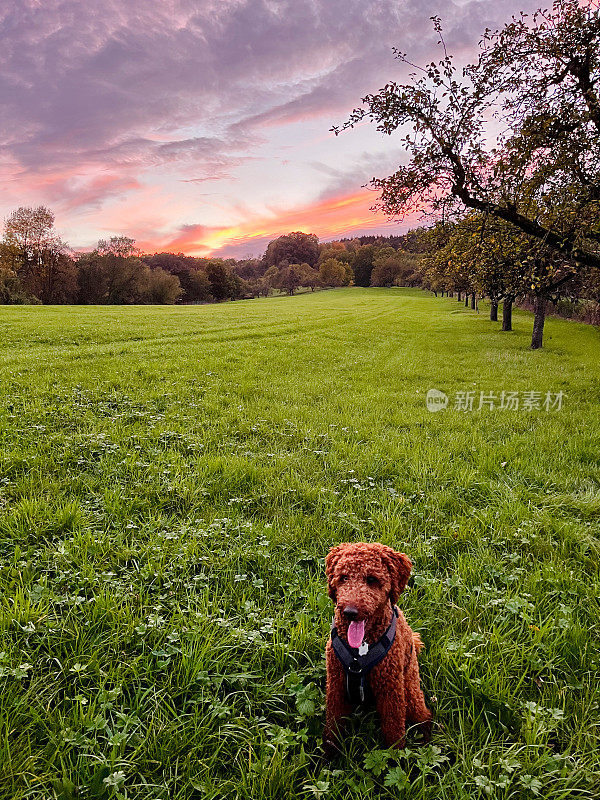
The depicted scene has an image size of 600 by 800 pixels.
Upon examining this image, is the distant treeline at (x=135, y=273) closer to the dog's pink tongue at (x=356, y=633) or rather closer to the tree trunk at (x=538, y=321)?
the tree trunk at (x=538, y=321)

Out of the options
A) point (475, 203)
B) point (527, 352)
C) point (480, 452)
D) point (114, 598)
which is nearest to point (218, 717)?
point (114, 598)

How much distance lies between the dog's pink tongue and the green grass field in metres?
0.89

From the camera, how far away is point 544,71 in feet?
38.1

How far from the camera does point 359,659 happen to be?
2.34 metres

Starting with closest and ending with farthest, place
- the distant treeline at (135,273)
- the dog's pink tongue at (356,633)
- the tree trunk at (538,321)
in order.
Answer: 1. the dog's pink tongue at (356,633)
2. the tree trunk at (538,321)
3. the distant treeline at (135,273)

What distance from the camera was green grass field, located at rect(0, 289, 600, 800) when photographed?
2.41m

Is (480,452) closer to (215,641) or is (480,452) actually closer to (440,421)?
(440,421)

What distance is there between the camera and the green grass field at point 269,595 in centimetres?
241

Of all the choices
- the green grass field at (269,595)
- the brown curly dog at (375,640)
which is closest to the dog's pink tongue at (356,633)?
the brown curly dog at (375,640)

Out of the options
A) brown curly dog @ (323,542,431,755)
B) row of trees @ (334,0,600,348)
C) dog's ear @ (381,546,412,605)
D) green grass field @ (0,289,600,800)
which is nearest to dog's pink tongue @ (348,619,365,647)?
brown curly dog @ (323,542,431,755)

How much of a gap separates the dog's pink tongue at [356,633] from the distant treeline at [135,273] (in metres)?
16.8

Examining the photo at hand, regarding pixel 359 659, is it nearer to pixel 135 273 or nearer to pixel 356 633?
pixel 356 633

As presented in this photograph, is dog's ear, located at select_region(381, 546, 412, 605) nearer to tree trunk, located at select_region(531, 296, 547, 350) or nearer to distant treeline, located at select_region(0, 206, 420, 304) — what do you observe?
distant treeline, located at select_region(0, 206, 420, 304)

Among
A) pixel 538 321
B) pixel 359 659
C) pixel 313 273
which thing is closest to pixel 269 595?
pixel 359 659
